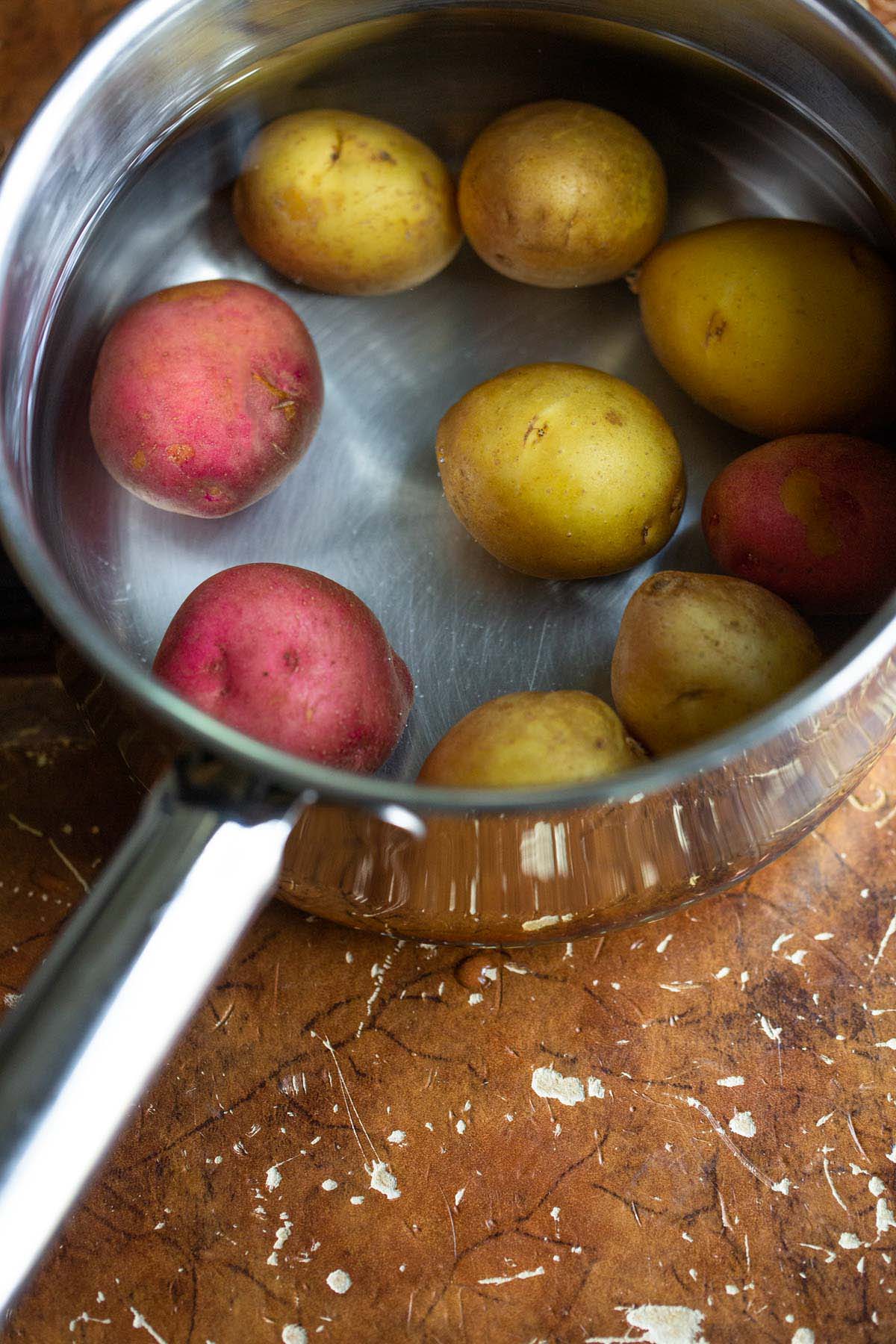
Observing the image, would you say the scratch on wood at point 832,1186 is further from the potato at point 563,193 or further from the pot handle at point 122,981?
the potato at point 563,193

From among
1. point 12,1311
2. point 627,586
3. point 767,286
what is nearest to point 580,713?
point 627,586

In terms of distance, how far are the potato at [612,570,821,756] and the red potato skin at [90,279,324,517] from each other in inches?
8.8

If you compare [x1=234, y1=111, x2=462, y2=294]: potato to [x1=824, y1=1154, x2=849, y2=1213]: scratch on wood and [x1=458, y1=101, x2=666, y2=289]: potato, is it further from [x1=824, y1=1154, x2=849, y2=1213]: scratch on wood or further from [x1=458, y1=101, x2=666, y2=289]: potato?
[x1=824, y1=1154, x2=849, y2=1213]: scratch on wood

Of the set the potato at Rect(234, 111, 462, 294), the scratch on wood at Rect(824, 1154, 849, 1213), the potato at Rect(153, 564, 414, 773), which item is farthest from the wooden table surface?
the potato at Rect(234, 111, 462, 294)

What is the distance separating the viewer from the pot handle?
349 mm

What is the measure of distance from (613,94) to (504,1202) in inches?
24.9

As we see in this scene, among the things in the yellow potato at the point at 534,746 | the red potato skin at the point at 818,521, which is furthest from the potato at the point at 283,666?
the red potato skin at the point at 818,521

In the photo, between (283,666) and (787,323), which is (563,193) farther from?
(283,666)

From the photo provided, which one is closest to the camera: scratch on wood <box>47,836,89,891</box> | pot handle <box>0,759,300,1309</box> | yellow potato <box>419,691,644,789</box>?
pot handle <box>0,759,300,1309</box>

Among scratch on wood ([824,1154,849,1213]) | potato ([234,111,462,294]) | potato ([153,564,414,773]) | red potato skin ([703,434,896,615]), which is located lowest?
scratch on wood ([824,1154,849,1213])

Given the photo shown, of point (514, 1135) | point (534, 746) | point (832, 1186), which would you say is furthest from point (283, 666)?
point (832, 1186)

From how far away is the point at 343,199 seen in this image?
24.4 inches

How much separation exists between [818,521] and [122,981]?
39 cm

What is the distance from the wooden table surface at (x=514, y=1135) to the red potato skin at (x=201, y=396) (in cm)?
19
